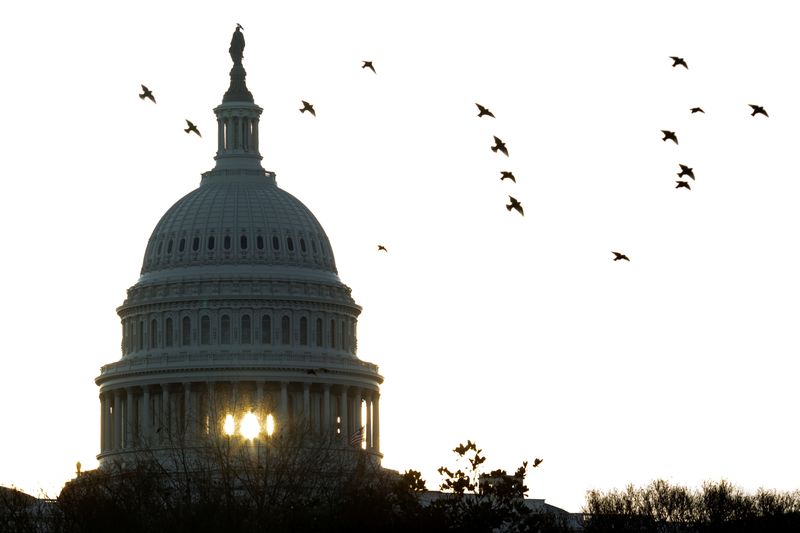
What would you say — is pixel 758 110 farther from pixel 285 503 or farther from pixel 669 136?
pixel 285 503

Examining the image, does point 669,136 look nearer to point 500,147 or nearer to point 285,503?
point 500,147

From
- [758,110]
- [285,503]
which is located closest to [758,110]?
[758,110]

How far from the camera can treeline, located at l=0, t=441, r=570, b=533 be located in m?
113

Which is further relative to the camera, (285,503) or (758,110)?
(285,503)

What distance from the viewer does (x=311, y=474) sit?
169000 mm

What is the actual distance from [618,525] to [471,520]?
229 feet

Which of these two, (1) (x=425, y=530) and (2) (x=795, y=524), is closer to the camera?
(1) (x=425, y=530)

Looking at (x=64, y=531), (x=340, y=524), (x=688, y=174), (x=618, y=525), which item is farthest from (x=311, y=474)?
(x=688, y=174)

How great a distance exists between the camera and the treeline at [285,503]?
113 m

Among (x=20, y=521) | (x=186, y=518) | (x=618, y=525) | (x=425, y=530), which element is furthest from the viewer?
(x=618, y=525)

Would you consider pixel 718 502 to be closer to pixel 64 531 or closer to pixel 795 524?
pixel 795 524

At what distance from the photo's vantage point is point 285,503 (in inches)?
5581

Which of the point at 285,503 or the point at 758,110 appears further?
the point at 285,503

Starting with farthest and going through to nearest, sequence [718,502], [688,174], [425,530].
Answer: [718,502], [425,530], [688,174]
